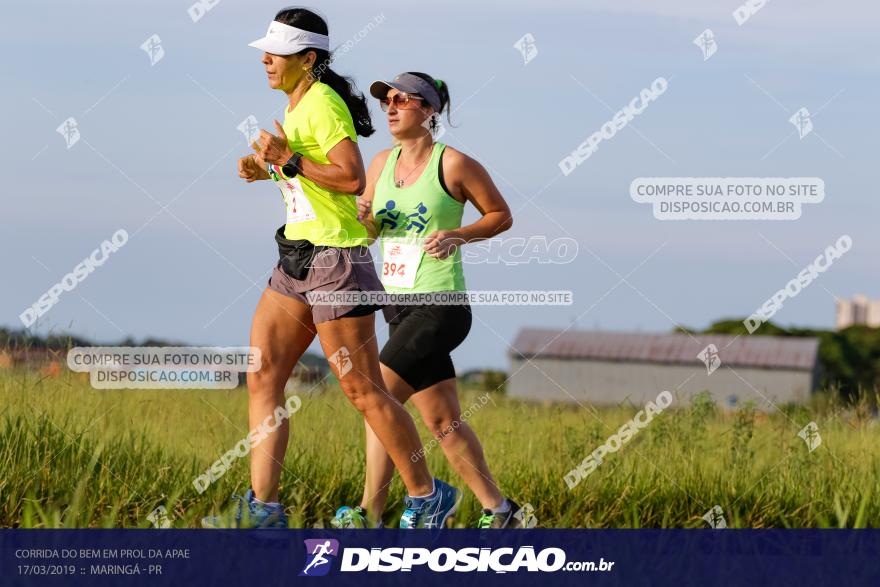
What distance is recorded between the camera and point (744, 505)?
715 centimetres

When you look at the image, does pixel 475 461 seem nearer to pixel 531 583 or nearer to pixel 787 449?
pixel 531 583

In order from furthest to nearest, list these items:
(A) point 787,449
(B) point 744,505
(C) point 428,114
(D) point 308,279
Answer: (A) point 787,449
(B) point 744,505
(C) point 428,114
(D) point 308,279

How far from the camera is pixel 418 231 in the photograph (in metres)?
6.05

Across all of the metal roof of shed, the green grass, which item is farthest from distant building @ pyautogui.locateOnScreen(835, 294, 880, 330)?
the green grass

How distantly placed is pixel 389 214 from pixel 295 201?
0.52 m

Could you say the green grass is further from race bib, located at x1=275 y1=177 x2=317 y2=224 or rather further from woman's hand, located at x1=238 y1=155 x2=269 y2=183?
woman's hand, located at x1=238 y1=155 x2=269 y2=183

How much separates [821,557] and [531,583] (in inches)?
60.8

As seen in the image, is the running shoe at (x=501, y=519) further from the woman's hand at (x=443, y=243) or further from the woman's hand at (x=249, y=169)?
the woman's hand at (x=249, y=169)

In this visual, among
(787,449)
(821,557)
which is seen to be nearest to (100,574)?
(821,557)

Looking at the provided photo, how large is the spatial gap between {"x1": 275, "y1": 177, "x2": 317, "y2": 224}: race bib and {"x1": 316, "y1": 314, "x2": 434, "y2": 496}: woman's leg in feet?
1.70

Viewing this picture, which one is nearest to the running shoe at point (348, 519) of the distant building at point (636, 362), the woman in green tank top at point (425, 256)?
the woman in green tank top at point (425, 256)

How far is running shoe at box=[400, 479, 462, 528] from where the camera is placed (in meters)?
6.04

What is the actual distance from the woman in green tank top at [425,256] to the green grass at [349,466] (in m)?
0.42

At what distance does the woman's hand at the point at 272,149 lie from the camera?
5.65 metres
